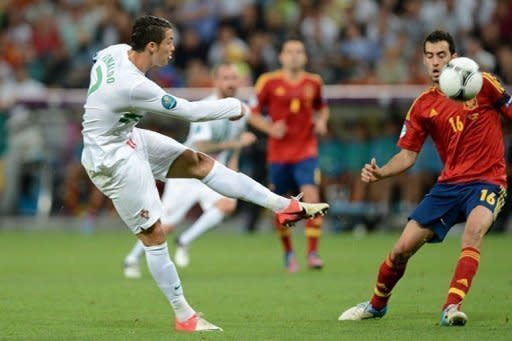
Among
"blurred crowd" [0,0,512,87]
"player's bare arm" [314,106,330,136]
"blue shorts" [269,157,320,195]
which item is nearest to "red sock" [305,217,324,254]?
"blue shorts" [269,157,320,195]

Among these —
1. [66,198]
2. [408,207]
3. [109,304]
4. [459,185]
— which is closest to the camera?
[459,185]

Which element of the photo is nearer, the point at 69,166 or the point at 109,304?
the point at 109,304

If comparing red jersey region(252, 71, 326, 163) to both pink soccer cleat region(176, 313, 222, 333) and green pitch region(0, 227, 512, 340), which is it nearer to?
green pitch region(0, 227, 512, 340)

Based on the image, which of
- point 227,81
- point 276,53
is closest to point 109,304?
point 227,81

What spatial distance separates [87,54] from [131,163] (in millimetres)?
15407

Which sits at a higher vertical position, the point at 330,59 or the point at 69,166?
the point at 330,59

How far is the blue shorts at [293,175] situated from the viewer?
1557 centimetres

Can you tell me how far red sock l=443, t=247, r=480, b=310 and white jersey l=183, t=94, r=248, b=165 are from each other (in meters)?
6.33

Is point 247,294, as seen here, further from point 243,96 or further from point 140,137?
point 243,96

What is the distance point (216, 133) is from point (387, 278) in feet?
20.6

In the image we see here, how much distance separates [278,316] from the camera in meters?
10.0

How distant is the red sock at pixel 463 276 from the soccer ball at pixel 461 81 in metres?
1.21

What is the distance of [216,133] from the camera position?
15.6 m

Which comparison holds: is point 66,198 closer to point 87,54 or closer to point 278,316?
point 87,54
